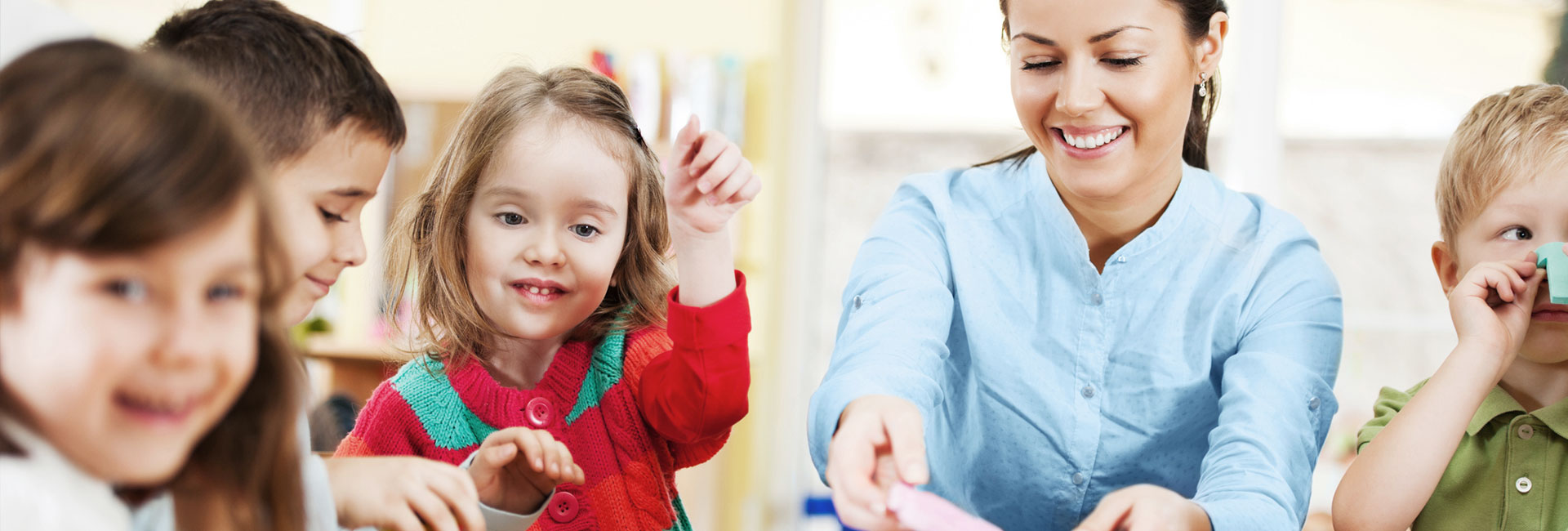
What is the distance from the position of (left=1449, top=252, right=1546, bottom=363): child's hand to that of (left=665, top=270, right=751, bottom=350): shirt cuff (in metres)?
0.63

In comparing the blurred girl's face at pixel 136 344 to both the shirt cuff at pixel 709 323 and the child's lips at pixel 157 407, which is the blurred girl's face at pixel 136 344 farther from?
the shirt cuff at pixel 709 323

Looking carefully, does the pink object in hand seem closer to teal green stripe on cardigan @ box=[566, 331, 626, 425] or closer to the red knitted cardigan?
the red knitted cardigan

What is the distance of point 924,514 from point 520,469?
0.37 m

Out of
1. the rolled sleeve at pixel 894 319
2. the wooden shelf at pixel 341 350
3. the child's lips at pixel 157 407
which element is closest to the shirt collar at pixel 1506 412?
the rolled sleeve at pixel 894 319

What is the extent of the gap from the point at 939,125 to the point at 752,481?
52.2 inches

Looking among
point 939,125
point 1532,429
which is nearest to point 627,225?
point 1532,429

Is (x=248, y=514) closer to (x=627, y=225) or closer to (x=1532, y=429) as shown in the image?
(x=627, y=225)

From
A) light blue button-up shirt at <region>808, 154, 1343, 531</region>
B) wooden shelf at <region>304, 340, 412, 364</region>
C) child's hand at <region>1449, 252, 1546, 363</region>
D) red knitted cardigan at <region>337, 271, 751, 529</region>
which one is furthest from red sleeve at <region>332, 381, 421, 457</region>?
wooden shelf at <region>304, 340, 412, 364</region>

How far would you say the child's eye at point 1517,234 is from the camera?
1055mm

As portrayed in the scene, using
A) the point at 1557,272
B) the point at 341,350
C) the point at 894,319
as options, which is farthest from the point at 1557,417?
the point at 341,350

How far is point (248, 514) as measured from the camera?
664mm

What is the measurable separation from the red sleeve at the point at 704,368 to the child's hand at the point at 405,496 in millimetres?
285

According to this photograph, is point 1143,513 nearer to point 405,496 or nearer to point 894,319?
point 894,319

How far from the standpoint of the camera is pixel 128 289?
0.57 m
